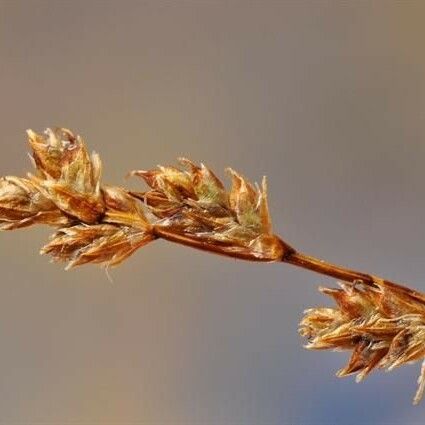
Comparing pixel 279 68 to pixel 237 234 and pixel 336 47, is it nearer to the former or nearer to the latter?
pixel 336 47

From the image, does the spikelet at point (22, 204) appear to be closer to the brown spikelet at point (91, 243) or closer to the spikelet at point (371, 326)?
the brown spikelet at point (91, 243)

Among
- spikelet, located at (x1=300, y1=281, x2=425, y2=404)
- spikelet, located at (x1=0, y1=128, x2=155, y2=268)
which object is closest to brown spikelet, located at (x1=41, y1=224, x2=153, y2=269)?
spikelet, located at (x1=0, y1=128, x2=155, y2=268)

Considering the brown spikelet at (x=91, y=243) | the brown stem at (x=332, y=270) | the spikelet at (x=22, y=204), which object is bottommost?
the brown stem at (x=332, y=270)

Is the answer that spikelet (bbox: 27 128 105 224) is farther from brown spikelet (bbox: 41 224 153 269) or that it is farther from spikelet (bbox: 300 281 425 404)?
spikelet (bbox: 300 281 425 404)

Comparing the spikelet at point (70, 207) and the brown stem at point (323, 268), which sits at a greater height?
the spikelet at point (70, 207)

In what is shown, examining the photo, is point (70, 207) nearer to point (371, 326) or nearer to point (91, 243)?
point (91, 243)

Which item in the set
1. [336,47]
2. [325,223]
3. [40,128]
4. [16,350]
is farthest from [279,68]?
[16,350]

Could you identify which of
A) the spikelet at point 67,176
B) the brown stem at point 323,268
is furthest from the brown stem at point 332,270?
the spikelet at point 67,176
